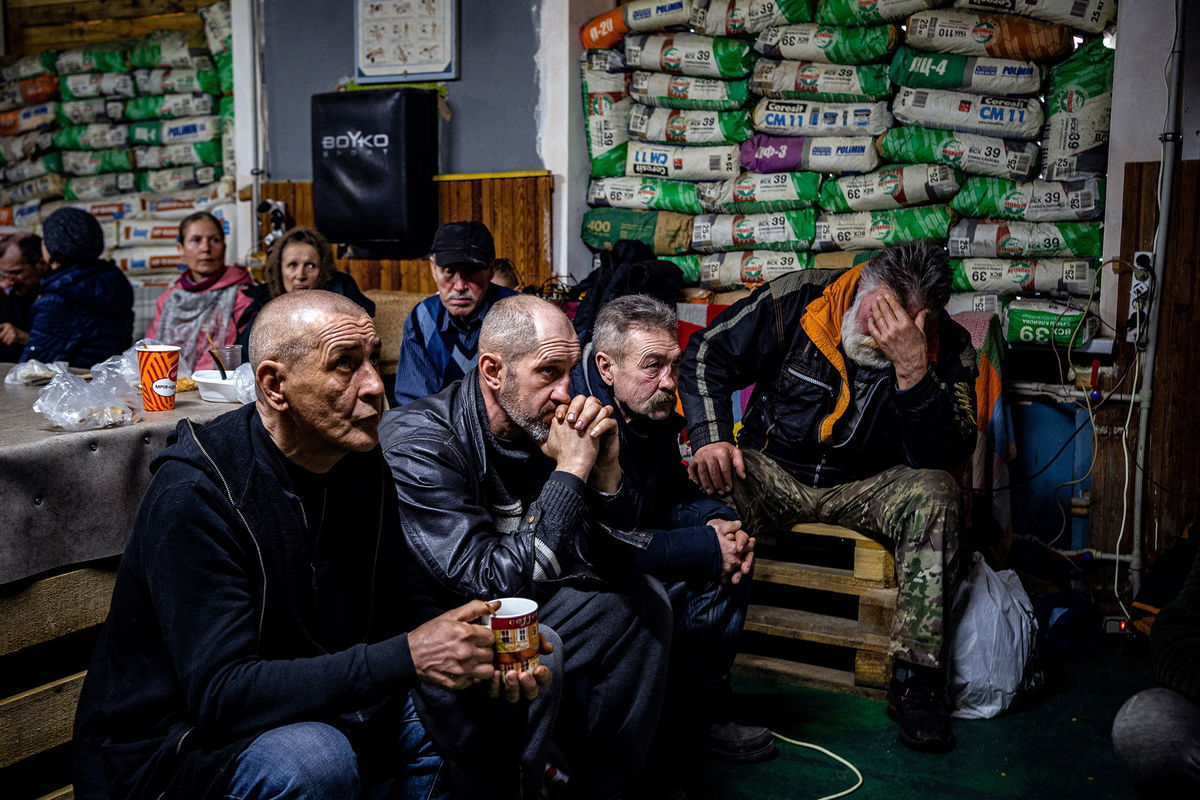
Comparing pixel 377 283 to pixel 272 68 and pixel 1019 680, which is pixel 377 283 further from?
pixel 1019 680

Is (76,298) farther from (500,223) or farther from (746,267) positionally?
(746,267)

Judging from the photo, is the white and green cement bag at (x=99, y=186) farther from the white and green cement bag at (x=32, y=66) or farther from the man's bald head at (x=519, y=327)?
the man's bald head at (x=519, y=327)

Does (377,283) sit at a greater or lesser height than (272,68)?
lesser

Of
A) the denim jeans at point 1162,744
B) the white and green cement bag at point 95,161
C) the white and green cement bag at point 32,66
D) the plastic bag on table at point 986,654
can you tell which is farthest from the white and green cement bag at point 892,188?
the white and green cement bag at point 32,66

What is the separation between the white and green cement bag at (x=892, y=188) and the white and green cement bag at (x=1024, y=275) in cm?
35

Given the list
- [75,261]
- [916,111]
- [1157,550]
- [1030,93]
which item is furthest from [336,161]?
[1157,550]

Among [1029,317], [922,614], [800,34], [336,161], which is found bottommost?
[922,614]

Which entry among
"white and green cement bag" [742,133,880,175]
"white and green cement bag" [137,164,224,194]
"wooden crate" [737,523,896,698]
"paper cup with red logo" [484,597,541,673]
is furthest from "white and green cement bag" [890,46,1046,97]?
Answer: "white and green cement bag" [137,164,224,194]

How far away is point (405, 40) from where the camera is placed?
6.18m

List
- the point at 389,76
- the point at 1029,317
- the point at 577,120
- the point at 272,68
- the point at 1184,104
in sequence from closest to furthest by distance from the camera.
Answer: the point at 1184,104 → the point at 1029,317 → the point at 577,120 → the point at 389,76 → the point at 272,68

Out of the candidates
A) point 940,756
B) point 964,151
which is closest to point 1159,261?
point 964,151

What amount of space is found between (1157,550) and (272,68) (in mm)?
5989

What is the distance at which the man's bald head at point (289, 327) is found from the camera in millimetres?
1801

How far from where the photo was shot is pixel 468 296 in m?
4.21
